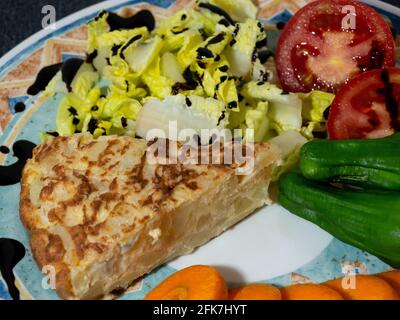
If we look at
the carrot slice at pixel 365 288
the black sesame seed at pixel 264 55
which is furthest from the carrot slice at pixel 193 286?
the black sesame seed at pixel 264 55

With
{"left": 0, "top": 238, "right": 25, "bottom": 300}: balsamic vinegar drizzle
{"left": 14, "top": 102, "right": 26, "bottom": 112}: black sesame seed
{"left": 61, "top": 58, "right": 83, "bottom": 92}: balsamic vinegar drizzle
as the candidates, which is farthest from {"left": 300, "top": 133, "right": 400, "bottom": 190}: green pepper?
{"left": 14, "top": 102, "right": 26, "bottom": 112}: black sesame seed

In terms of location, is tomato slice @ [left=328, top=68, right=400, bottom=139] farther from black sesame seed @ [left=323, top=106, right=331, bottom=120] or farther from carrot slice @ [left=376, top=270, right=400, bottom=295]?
carrot slice @ [left=376, top=270, right=400, bottom=295]

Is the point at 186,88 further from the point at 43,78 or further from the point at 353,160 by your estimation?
the point at 353,160

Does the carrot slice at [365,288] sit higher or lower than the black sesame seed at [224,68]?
lower

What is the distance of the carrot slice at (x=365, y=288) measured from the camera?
9.92 ft

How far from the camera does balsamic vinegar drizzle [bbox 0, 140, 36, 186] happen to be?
3768mm

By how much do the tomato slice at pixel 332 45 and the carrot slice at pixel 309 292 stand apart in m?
1.43

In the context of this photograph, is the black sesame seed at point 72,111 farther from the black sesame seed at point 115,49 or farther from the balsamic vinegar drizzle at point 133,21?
the balsamic vinegar drizzle at point 133,21

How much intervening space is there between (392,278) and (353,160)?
617 mm

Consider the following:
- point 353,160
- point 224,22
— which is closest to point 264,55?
point 224,22

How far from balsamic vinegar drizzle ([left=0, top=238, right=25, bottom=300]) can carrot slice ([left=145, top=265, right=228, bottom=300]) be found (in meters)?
0.68

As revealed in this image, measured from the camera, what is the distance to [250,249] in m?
3.50

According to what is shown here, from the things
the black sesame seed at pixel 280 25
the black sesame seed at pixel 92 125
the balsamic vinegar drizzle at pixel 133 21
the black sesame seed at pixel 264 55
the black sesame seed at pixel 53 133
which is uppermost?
the balsamic vinegar drizzle at pixel 133 21

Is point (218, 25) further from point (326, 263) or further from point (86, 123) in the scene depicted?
point (326, 263)
